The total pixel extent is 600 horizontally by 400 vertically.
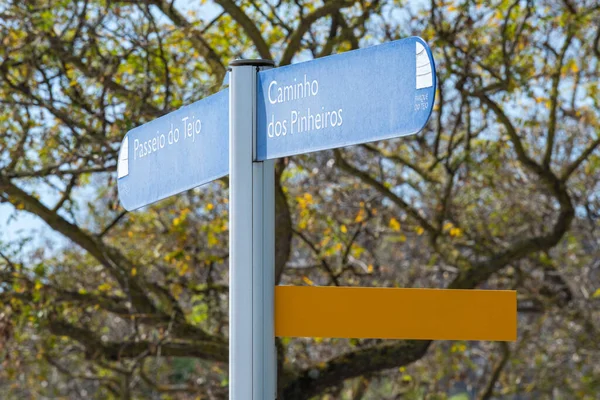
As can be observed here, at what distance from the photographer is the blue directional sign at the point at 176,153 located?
224cm

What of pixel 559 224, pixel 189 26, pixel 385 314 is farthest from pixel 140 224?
pixel 385 314

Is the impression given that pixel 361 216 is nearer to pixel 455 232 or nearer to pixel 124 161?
pixel 455 232

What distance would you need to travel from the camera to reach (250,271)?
79.5 inches

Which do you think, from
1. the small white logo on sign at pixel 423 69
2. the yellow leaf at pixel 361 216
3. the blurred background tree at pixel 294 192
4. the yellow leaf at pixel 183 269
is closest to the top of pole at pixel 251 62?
the small white logo on sign at pixel 423 69

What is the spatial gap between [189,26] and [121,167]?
3562 millimetres

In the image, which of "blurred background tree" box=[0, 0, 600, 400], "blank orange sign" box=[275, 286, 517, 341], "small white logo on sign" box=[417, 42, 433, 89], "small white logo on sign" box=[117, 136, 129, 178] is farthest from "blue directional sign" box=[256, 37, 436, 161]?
"blurred background tree" box=[0, 0, 600, 400]

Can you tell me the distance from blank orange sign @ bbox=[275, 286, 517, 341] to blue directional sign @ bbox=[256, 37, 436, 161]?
1.17 feet

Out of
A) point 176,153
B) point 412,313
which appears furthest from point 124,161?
point 412,313

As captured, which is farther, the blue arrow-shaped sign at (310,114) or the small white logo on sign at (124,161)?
the small white logo on sign at (124,161)

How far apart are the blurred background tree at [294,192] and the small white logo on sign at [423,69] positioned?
4052mm

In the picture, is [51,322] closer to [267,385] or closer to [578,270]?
[267,385]

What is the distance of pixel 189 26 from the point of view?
5969 millimetres

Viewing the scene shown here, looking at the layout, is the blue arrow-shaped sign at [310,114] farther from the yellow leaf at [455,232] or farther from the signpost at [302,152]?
the yellow leaf at [455,232]

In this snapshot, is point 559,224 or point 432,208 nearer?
point 559,224
